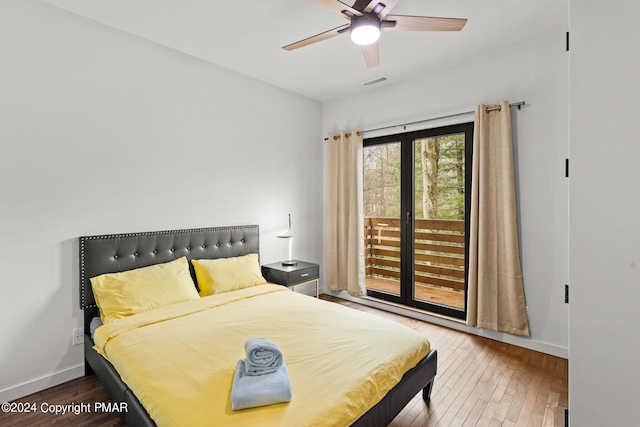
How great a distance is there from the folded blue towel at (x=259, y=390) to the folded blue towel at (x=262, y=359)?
0.12 ft

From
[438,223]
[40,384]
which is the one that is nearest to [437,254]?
[438,223]

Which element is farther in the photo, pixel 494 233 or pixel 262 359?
pixel 494 233

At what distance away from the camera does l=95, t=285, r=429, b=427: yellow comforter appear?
1.29m

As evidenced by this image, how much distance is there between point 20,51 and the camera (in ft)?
6.98

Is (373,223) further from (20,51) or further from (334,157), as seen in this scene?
(20,51)

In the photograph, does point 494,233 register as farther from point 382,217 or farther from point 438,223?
point 382,217

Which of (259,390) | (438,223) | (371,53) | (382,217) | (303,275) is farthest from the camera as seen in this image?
(382,217)

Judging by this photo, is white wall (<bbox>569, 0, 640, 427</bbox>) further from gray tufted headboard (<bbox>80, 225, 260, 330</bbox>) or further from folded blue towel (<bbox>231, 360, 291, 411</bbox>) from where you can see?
gray tufted headboard (<bbox>80, 225, 260, 330</bbox>)

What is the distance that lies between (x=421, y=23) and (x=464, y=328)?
9.15 feet

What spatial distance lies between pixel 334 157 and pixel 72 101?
2799 mm

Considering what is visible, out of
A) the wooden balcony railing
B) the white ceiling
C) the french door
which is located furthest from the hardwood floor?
the white ceiling

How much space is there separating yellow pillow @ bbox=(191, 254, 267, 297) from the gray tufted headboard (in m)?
0.14

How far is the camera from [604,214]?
1.10m

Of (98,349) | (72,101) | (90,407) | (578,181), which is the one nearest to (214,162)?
(72,101)
